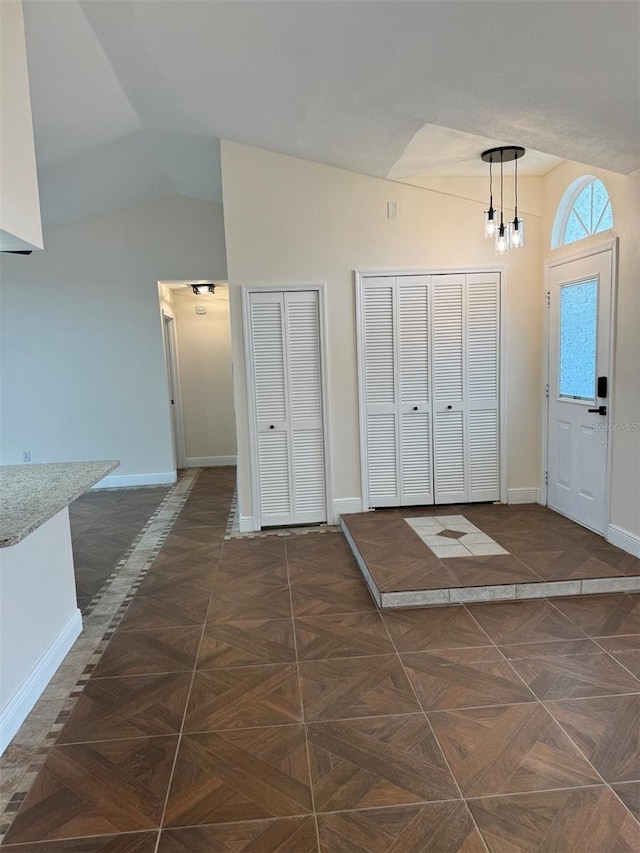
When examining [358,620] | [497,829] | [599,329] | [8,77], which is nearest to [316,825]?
[497,829]

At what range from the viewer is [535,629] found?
9.53 feet

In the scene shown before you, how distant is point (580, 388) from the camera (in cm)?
416

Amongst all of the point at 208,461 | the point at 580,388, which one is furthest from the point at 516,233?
the point at 208,461

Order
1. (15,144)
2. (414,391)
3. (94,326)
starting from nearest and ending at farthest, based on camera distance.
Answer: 1. (15,144)
2. (414,391)
3. (94,326)

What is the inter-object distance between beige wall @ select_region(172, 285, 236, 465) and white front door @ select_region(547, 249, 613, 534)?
4.41m

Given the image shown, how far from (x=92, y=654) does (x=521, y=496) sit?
3682 millimetres

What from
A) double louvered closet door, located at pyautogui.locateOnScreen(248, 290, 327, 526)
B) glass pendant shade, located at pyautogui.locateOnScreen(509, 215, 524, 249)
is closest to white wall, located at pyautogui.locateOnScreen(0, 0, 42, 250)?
double louvered closet door, located at pyautogui.locateOnScreen(248, 290, 327, 526)

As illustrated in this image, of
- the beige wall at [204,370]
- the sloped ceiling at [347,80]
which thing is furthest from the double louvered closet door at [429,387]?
the beige wall at [204,370]

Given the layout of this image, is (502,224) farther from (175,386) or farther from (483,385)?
(175,386)

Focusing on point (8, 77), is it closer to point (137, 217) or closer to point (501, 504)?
point (137, 217)

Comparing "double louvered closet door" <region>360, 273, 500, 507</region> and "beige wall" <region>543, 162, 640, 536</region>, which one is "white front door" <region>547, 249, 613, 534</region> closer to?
"beige wall" <region>543, 162, 640, 536</region>

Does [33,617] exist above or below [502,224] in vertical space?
below

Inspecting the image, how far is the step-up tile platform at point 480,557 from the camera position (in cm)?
323

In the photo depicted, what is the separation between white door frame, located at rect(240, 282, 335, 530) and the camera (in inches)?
175
